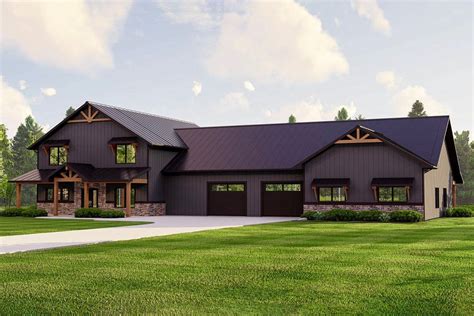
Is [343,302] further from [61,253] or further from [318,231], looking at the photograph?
[318,231]

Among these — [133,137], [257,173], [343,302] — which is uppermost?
[133,137]

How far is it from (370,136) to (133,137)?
1673 centimetres

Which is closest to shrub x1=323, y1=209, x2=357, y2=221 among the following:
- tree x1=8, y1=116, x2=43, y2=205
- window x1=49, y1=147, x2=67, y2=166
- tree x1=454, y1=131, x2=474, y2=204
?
window x1=49, y1=147, x2=67, y2=166

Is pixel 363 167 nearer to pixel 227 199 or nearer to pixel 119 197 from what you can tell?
pixel 227 199

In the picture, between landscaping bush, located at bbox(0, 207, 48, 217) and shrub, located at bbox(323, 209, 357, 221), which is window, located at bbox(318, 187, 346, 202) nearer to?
shrub, located at bbox(323, 209, 357, 221)

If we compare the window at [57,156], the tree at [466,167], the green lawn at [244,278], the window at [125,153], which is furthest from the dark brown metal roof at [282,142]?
the tree at [466,167]

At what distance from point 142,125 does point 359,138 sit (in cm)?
1710

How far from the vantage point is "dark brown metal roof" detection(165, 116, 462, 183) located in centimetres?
3912

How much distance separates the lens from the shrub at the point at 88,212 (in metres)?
39.1

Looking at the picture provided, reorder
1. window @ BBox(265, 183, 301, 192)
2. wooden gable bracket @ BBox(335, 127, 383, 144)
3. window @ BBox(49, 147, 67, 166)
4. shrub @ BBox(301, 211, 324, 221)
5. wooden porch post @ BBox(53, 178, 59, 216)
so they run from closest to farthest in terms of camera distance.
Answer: shrub @ BBox(301, 211, 324, 221)
wooden gable bracket @ BBox(335, 127, 383, 144)
window @ BBox(265, 183, 301, 192)
wooden porch post @ BBox(53, 178, 59, 216)
window @ BBox(49, 147, 67, 166)

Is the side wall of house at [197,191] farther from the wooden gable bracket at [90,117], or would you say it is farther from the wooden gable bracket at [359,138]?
the wooden gable bracket at [90,117]

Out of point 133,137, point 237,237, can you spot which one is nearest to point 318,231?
point 237,237

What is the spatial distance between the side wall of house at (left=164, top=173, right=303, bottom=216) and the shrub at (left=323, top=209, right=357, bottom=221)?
280 inches

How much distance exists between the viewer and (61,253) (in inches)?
655
